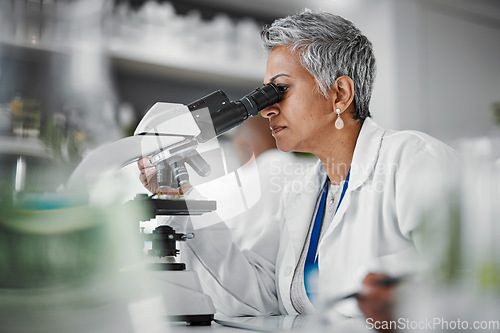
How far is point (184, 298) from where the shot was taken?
786mm

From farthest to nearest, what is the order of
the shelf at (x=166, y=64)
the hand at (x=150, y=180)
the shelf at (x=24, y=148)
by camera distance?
1. the shelf at (x=166, y=64)
2. the hand at (x=150, y=180)
3. the shelf at (x=24, y=148)

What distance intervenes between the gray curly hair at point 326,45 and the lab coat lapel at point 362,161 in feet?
0.43

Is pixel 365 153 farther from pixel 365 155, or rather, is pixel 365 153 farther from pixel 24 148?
pixel 24 148

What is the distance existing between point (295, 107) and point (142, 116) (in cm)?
36

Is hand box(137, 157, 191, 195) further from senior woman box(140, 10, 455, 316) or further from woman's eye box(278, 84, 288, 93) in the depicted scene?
woman's eye box(278, 84, 288, 93)

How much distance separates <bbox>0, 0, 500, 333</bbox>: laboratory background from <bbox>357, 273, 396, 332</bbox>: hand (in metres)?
0.02

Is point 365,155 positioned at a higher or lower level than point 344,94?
lower

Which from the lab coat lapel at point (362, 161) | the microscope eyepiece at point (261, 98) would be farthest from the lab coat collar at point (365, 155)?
the microscope eyepiece at point (261, 98)

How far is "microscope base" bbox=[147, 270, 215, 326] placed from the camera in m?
0.77

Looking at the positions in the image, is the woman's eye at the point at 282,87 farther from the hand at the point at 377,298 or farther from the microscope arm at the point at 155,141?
the hand at the point at 377,298

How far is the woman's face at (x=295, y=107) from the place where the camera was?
1163 millimetres

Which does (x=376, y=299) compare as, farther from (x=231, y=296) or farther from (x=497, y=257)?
(x=231, y=296)

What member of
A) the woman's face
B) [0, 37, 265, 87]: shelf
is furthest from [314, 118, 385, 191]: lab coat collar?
[0, 37, 265, 87]: shelf

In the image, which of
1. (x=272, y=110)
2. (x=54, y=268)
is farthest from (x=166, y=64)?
(x=54, y=268)
